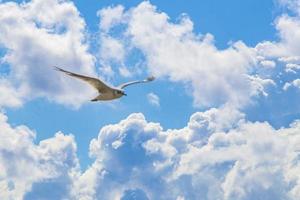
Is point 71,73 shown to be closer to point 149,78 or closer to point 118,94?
point 118,94

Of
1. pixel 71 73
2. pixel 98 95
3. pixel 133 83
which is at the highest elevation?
pixel 133 83

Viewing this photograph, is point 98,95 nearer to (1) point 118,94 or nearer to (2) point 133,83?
(1) point 118,94

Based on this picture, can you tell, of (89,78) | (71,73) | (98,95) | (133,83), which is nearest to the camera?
(71,73)

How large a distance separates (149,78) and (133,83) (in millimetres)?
5270

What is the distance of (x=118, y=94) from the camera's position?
79.2 m

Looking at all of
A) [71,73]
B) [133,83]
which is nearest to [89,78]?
[71,73]

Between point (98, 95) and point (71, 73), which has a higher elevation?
point (98, 95)

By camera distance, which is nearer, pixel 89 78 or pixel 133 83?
pixel 89 78

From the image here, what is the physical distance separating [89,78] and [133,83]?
2298cm

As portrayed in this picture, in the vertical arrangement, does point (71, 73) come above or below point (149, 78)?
below

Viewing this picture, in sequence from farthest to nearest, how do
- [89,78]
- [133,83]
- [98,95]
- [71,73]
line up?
1. [133,83]
2. [98,95]
3. [89,78]
4. [71,73]

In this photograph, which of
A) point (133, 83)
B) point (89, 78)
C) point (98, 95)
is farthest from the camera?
point (133, 83)

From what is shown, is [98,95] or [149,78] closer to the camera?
[98,95]

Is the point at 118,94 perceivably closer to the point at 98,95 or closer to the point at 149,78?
the point at 98,95
